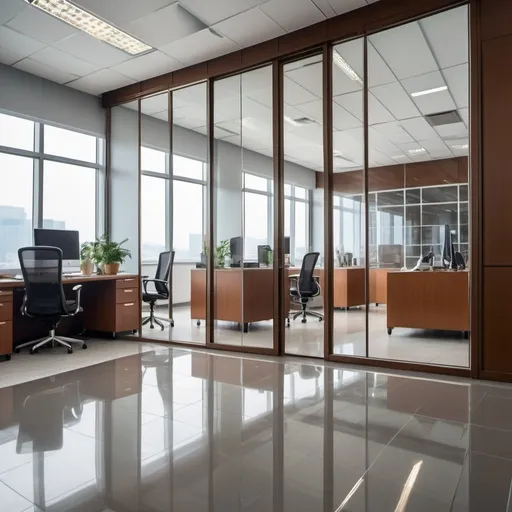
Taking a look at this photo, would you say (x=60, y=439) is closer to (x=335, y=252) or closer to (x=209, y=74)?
(x=335, y=252)

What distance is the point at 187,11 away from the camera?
4.62 meters

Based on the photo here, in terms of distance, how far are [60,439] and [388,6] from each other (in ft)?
15.5

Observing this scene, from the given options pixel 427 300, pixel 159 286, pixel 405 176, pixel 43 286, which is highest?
pixel 405 176

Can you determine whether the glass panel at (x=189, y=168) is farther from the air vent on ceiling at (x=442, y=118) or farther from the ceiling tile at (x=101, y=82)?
the air vent on ceiling at (x=442, y=118)

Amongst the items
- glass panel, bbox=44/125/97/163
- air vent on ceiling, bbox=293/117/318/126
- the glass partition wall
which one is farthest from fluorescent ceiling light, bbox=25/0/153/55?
air vent on ceiling, bbox=293/117/318/126

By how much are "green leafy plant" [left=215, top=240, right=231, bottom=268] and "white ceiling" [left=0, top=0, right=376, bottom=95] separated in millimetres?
2367

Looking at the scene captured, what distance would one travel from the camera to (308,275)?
7020mm

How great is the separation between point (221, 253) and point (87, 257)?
1962 millimetres

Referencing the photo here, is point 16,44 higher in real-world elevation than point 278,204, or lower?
higher

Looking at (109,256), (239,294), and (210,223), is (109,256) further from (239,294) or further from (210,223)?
(239,294)

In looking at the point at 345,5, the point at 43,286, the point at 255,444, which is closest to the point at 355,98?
the point at 345,5

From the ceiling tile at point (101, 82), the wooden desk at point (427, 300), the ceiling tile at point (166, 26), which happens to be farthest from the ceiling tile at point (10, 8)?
the wooden desk at point (427, 300)

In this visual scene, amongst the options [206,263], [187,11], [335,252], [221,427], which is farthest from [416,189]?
[221,427]

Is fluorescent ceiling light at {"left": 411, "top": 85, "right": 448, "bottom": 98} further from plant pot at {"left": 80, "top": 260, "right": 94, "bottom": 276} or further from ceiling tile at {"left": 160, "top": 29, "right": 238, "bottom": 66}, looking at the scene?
plant pot at {"left": 80, "top": 260, "right": 94, "bottom": 276}
